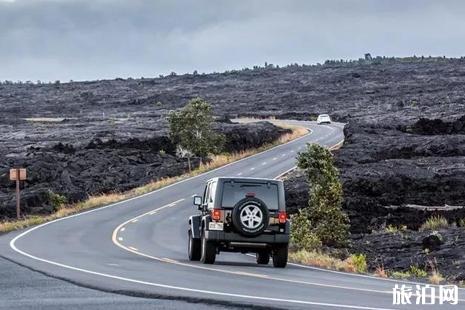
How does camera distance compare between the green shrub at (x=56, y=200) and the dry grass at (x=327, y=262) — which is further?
the green shrub at (x=56, y=200)

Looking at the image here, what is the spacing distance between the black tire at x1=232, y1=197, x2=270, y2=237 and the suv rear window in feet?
1.30

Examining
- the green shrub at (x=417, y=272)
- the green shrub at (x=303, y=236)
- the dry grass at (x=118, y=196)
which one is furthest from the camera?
the dry grass at (x=118, y=196)

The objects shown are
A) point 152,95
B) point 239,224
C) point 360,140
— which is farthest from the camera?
point 152,95

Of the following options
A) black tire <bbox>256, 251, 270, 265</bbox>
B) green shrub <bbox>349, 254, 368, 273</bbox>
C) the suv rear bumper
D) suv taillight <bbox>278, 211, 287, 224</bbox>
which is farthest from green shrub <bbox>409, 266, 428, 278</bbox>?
black tire <bbox>256, 251, 270, 265</bbox>

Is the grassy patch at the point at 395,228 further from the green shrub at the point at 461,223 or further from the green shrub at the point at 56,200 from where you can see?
the green shrub at the point at 56,200

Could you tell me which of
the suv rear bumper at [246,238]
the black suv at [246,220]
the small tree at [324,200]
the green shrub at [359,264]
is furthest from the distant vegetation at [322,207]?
the suv rear bumper at [246,238]

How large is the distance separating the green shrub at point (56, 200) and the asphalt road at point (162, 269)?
11.2 feet

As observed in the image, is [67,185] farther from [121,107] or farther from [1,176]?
[121,107]

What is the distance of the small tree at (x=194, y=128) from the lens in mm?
61594

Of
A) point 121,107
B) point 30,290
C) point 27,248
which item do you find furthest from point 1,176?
point 121,107

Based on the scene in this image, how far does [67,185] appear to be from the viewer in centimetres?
5394

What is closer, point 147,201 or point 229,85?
Result: point 147,201

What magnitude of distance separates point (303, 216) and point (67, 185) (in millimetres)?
25198

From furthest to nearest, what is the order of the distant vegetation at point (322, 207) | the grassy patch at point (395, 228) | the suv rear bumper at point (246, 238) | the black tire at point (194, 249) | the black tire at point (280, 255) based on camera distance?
the grassy patch at point (395, 228) → the distant vegetation at point (322, 207) → the black tire at point (194, 249) → the black tire at point (280, 255) → the suv rear bumper at point (246, 238)
